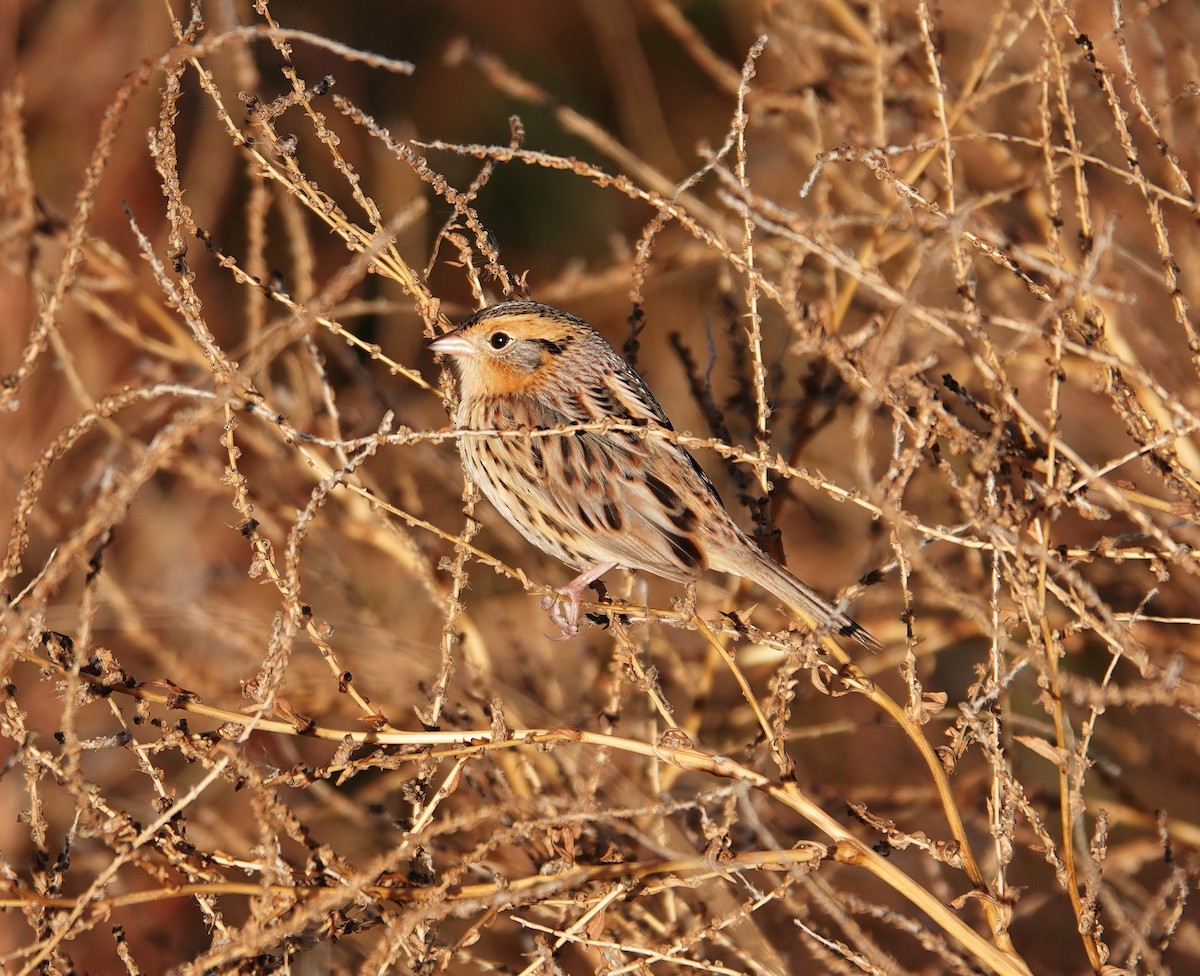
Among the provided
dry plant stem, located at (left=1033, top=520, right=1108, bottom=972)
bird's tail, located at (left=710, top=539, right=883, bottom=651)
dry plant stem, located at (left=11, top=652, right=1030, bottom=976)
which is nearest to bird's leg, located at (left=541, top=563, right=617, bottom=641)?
bird's tail, located at (left=710, top=539, right=883, bottom=651)

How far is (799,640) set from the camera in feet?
9.15

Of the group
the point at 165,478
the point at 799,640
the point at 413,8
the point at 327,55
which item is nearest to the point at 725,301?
the point at 799,640

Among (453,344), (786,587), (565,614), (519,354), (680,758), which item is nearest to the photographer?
(680,758)

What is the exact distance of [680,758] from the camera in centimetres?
250

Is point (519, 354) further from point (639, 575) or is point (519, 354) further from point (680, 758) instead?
point (680, 758)

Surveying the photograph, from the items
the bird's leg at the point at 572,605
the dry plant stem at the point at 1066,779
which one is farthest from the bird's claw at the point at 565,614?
the dry plant stem at the point at 1066,779

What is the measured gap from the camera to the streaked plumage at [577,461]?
12.4 feet

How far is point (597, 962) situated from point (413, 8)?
1004 centimetres

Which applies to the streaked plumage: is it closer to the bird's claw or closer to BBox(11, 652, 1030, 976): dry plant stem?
the bird's claw

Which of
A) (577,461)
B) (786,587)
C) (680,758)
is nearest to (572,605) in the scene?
(577,461)

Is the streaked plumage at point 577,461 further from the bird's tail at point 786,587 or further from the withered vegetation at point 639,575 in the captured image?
the withered vegetation at point 639,575

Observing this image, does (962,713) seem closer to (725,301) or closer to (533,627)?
(725,301)

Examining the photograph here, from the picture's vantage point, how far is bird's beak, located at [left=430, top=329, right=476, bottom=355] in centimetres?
364

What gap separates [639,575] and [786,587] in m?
0.84
